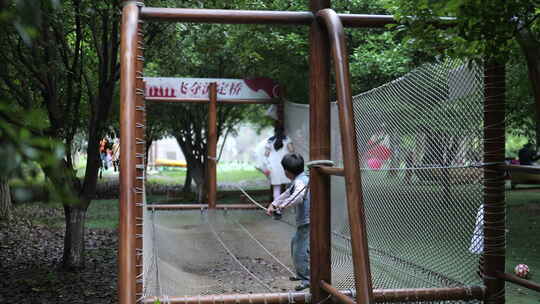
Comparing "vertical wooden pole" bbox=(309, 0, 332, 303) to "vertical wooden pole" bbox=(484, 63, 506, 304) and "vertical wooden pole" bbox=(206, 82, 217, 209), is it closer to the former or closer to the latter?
"vertical wooden pole" bbox=(484, 63, 506, 304)

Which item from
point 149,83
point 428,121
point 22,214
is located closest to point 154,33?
point 149,83

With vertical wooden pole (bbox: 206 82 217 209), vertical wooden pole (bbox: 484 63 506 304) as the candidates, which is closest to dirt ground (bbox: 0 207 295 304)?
vertical wooden pole (bbox: 206 82 217 209)

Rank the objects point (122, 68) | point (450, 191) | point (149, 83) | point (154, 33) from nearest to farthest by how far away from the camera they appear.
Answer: point (122, 68), point (450, 191), point (154, 33), point (149, 83)

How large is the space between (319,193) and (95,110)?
444 centimetres

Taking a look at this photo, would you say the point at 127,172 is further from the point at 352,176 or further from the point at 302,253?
the point at 302,253

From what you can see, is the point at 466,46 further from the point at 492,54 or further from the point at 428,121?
the point at 428,121

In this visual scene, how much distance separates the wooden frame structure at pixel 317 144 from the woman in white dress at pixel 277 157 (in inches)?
238

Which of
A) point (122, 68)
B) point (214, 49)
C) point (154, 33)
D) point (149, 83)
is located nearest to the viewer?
point (122, 68)

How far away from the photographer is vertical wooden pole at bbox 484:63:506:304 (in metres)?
2.67

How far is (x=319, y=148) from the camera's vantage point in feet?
9.08

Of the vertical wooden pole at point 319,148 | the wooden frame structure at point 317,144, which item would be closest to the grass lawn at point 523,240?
the wooden frame structure at point 317,144

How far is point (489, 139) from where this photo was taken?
2688mm

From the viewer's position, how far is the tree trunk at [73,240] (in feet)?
21.5

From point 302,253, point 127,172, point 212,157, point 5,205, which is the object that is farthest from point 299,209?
point 5,205
